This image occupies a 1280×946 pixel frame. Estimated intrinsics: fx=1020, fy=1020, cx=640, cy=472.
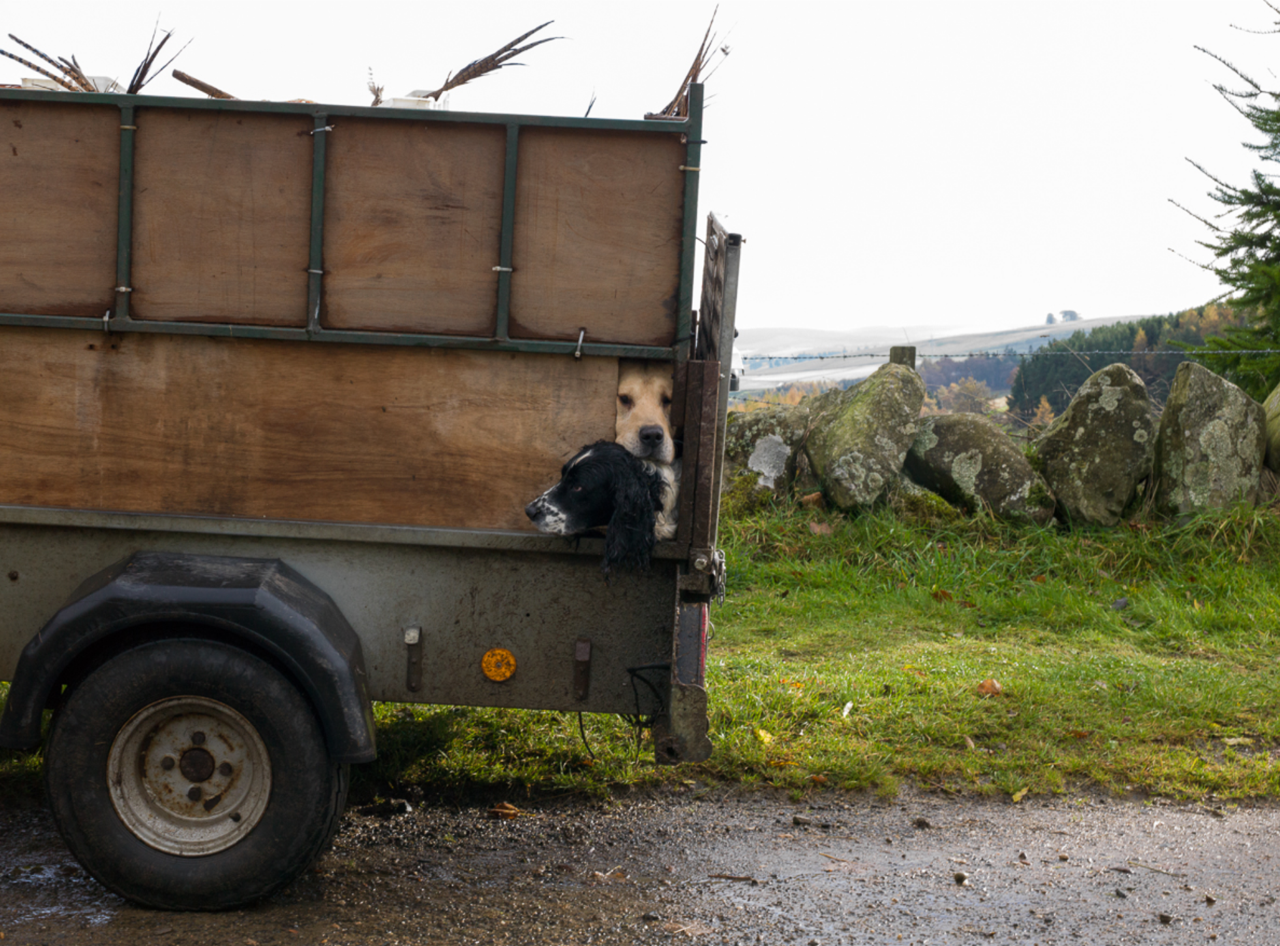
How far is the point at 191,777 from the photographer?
9.73 ft

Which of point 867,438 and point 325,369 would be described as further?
point 867,438

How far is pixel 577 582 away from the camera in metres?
3.19

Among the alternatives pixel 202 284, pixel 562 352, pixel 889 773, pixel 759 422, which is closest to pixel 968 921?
pixel 889 773

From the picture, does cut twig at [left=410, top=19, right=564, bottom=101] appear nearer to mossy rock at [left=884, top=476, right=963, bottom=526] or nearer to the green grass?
the green grass

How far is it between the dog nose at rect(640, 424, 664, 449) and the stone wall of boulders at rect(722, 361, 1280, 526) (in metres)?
4.68

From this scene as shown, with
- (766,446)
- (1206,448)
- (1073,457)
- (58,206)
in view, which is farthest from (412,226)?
(1206,448)

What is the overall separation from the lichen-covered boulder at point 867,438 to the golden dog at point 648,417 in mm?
5119

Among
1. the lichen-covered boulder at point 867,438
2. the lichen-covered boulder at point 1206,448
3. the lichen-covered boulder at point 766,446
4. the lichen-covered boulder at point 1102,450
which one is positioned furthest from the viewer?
the lichen-covered boulder at point 766,446

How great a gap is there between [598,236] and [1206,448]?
256 inches

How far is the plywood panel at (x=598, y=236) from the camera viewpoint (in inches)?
121

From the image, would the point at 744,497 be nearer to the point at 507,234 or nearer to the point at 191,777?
the point at 507,234

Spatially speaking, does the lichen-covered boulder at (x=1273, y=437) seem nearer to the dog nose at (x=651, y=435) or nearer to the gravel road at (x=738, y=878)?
the gravel road at (x=738, y=878)

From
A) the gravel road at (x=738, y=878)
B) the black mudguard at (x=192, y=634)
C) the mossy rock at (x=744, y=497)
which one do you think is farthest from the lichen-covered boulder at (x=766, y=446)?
the black mudguard at (x=192, y=634)

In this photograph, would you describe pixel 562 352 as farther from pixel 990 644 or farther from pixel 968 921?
pixel 990 644
